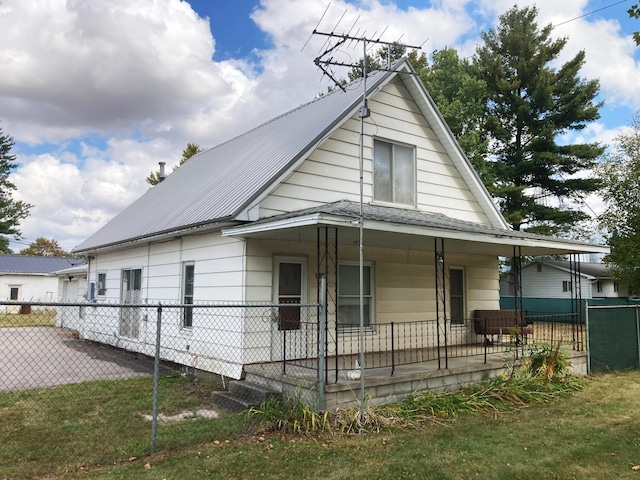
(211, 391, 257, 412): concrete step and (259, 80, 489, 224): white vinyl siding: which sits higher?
(259, 80, 489, 224): white vinyl siding

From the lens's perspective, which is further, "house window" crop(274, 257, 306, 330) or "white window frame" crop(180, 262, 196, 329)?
"white window frame" crop(180, 262, 196, 329)

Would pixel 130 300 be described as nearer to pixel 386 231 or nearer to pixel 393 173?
pixel 393 173

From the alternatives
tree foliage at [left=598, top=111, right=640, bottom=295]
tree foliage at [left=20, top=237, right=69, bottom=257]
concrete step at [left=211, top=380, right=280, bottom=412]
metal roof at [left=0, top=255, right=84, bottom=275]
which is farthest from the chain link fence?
tree foliage at [left=20, top=237, right=69, bottom=257]

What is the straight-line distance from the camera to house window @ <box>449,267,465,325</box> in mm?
12297

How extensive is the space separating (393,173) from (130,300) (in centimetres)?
795

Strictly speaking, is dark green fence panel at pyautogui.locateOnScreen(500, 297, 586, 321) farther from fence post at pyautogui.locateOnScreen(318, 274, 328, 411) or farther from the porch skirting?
fence post at pyautogui.locateOnScreen(318, 274, 328, 411)

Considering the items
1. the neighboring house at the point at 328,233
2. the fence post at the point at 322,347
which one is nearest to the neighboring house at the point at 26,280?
the neighboring house at the point at 328,233

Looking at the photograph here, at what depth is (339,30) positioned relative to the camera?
23.2 ft

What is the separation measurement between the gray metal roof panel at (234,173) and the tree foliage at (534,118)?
18659 millimetres

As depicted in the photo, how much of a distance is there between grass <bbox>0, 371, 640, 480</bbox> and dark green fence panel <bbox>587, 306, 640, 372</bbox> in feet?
11.6

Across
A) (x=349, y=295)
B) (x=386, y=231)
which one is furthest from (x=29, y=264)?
(x=386, y=231)

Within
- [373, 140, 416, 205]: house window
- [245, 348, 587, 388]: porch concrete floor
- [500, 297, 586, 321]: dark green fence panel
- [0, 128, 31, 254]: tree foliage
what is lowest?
[245, 348, 587, 388]: porch concrete floor

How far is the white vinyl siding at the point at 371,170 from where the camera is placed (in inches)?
372

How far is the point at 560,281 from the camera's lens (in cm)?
3675
